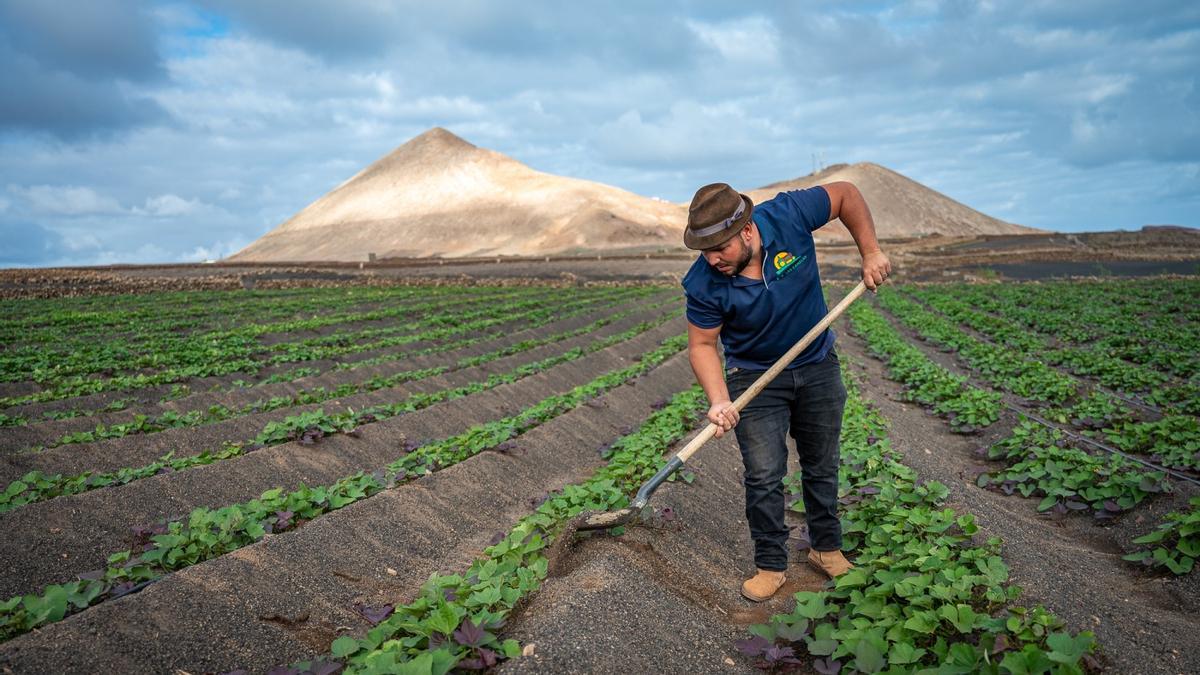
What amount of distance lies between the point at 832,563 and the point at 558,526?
1.52 meters

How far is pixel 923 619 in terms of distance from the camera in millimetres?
3061

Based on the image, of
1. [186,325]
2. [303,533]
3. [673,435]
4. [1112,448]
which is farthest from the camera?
[186,325]

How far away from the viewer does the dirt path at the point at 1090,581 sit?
3111mm

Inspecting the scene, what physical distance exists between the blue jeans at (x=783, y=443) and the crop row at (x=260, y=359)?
31.6 feet

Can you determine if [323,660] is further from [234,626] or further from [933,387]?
[933,387]

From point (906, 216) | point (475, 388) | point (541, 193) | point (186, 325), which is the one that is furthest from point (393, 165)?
point (475, 388)

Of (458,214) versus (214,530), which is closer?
(214,530)

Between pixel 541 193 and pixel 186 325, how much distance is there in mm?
90396

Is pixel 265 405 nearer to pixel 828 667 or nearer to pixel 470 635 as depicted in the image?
pixel 470 635

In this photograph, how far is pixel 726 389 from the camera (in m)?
3.98

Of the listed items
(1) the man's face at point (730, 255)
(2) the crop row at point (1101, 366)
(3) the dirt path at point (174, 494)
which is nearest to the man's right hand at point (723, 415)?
(1) the man's face at point (730, 255)

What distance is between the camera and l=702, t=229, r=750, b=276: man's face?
12.0 ft

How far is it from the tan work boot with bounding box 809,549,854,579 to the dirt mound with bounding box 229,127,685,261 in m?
76.9

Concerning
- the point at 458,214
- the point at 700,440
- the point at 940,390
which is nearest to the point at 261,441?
the point at 700,440
